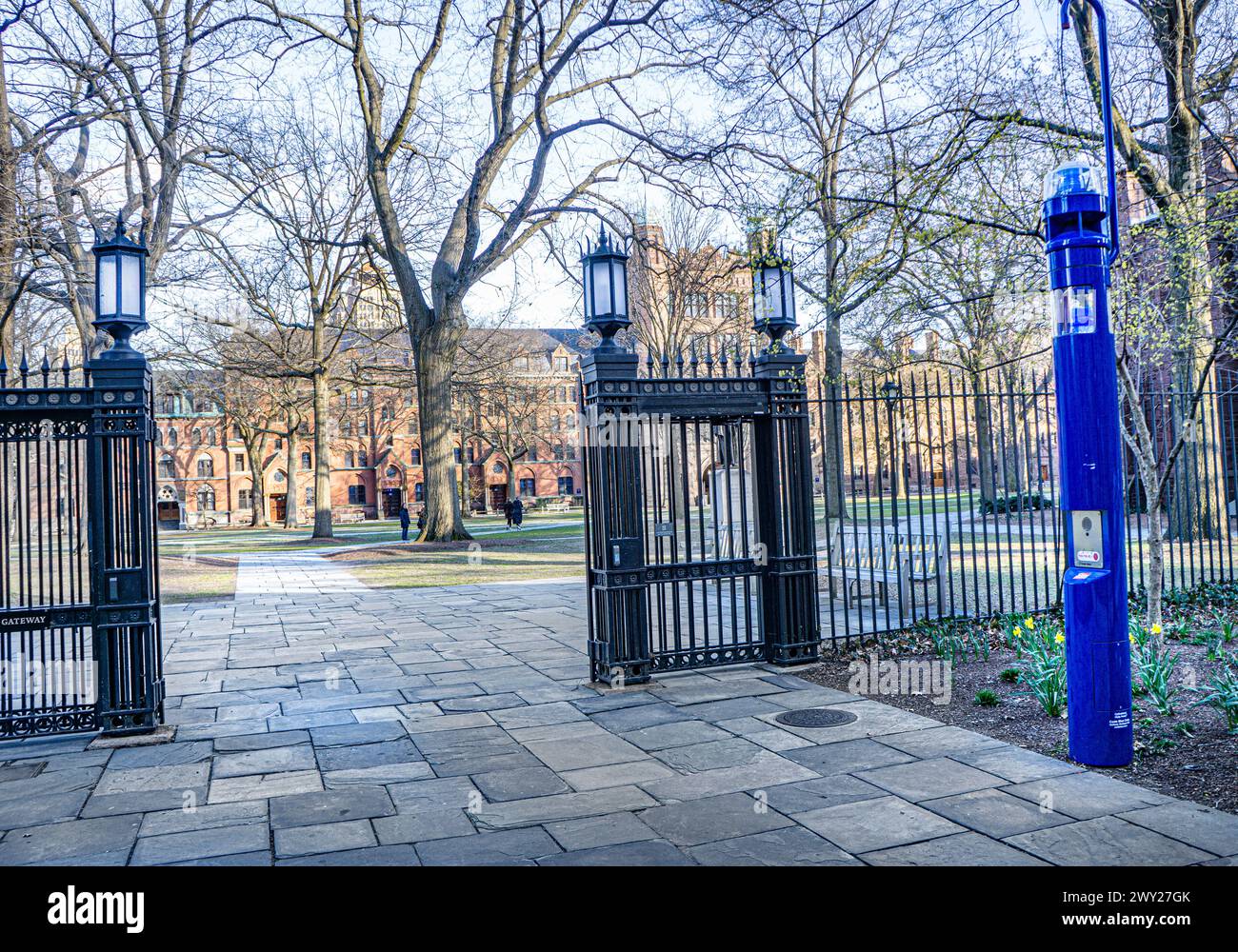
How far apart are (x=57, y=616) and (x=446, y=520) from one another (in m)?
17.9

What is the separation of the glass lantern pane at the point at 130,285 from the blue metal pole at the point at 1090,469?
606 centimetres

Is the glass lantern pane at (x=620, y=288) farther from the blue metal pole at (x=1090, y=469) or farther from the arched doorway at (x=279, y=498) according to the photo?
the arched doorway at (x=279, y=498)

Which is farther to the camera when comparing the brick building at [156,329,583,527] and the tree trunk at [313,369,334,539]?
the brick building at [156,329,583,527]

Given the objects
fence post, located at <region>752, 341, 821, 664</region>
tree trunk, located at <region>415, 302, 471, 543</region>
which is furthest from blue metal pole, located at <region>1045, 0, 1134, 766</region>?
tree trunk, located at <region>415, 302, 471, 543</region>

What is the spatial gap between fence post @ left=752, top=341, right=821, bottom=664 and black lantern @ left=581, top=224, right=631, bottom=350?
1.33 m

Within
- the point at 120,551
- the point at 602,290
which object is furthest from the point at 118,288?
the point at 602,290

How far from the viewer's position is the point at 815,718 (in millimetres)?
6137

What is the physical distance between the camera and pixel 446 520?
24.1 metres

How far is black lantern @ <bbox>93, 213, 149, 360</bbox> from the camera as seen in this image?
6.34 metres

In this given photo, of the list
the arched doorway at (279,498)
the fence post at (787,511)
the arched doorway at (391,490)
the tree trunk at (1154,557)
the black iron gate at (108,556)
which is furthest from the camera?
the arched doorway at (279,498)

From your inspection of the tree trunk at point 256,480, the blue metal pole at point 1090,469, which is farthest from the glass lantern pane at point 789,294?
the tree trunk at point 256,480

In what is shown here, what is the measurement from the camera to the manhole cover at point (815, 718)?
600cm

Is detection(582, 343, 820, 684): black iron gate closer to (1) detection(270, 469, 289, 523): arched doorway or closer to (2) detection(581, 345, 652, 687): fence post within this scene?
(2) detection(581, 345, 652, 687): fence post
